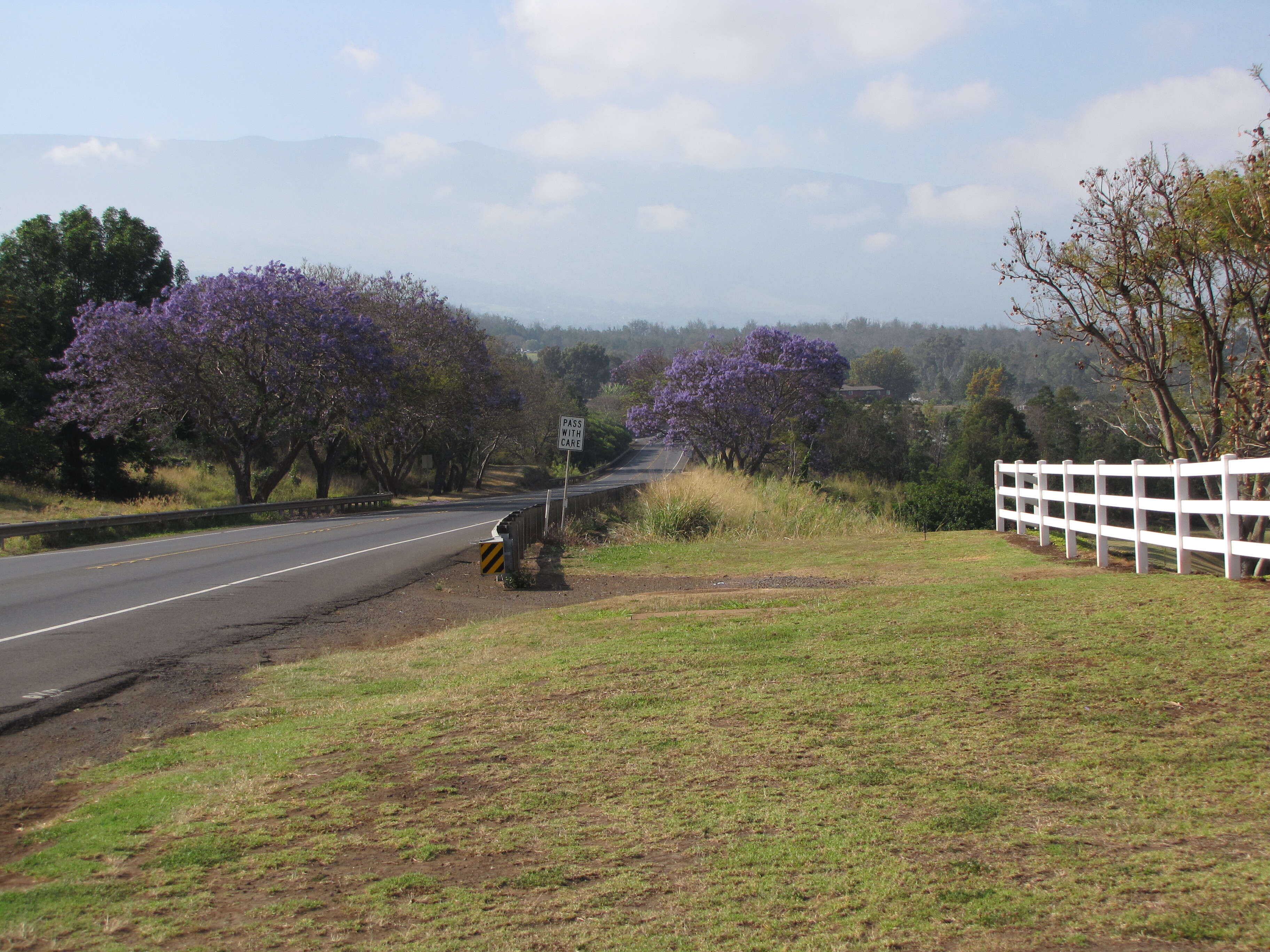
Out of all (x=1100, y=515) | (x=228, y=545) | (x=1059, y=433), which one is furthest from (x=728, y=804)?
(x=1059, y=433)

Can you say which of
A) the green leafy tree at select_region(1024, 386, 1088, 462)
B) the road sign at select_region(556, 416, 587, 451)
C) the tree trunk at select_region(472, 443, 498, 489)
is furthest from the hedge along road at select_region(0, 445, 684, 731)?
the green leafy tree at select_region(1024, 386, 1088, 462)

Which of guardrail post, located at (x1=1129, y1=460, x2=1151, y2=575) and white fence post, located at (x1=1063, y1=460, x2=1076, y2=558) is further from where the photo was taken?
white fence post, located at (x1=1063, y1=460, x2=1076, y2=558)

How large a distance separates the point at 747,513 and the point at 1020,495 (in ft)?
29.2

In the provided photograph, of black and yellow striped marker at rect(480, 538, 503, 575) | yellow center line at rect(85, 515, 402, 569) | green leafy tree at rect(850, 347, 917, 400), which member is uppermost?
green leafy tree at rect(850, 347, 917, 400)

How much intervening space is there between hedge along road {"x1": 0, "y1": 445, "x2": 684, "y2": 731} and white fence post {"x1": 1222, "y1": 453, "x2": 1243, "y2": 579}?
35.2 ft

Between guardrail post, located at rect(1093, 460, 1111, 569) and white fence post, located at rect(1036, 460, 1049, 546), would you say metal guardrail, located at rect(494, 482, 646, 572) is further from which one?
guardrail post, located at rect(1093, 460, 1111, 569)

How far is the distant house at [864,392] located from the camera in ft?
288

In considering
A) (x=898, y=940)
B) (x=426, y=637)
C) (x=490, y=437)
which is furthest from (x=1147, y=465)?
(x=490, y=437)

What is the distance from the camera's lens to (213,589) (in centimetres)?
1608

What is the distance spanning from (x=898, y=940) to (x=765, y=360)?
4597 cm

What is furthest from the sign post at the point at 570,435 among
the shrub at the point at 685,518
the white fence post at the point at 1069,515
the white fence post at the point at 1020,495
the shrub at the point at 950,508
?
the white fence post at the point at 1069,515

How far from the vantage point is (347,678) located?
363 inches

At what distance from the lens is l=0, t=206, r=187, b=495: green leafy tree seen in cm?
3969

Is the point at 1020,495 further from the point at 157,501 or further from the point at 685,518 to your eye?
the point at 157,501
